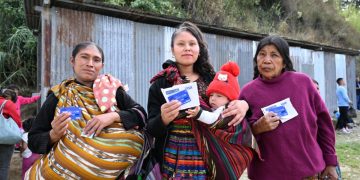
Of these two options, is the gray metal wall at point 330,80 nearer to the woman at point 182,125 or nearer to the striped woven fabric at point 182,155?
the woman at point 182,125

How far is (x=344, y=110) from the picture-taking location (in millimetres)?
11703

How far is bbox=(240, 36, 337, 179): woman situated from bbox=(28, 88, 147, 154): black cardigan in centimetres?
82

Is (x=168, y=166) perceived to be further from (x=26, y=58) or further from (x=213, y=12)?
(x=213, y=12)

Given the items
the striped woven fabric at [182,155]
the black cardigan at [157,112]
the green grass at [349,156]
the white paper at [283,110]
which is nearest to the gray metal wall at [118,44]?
the green grass at [349,156]

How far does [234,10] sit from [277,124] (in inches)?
649

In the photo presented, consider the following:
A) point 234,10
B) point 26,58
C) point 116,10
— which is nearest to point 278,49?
point 116,10

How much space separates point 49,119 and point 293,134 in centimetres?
171

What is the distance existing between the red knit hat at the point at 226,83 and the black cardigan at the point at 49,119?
526 mm

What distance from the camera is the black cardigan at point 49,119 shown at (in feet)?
7.13

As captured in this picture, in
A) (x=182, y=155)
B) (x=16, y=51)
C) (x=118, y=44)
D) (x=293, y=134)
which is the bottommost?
(x=182, y=155)

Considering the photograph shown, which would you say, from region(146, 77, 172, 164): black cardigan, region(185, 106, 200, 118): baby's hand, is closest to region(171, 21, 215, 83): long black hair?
region(146, 77, 172, 164): black cardigan

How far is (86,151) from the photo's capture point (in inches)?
81.0

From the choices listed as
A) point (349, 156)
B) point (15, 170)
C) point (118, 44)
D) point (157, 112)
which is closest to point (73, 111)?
point (157, 112)

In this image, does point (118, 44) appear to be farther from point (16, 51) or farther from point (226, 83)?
point (226, 83)
